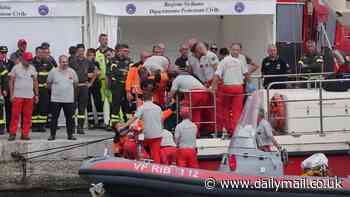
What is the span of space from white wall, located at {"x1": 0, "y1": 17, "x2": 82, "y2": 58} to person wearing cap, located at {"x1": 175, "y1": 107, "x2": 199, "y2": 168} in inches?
183

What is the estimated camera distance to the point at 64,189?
14.7m

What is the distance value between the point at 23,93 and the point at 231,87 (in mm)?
3261

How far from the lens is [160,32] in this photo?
739 inches

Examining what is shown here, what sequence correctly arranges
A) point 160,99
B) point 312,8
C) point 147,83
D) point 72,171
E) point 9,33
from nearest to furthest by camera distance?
1. point 147,83
2. point 160,99
3. point 72,171
4. point 9,33
5. point 312,8

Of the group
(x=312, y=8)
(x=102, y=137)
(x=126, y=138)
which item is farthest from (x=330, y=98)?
(x=312, y=8)

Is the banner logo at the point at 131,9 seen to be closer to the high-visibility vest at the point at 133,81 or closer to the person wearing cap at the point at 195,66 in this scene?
the high-visibility vest at the point at 133,81

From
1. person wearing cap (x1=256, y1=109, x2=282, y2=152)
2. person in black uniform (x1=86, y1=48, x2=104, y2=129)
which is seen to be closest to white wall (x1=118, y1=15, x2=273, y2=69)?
person in black uniform (x1=86, y1=48, x2=104, y2=129)

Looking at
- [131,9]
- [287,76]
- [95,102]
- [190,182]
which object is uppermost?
[131,9]

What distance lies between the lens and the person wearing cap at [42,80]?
15094 millimetres

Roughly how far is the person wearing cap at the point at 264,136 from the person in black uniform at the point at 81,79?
14.1ft

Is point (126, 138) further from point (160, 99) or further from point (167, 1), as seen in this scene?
point (167, 1)

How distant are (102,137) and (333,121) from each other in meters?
3.89

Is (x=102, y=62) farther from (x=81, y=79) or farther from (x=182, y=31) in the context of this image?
(x=182, y=31)

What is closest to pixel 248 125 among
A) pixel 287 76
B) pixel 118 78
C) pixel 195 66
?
pixel 195 66
